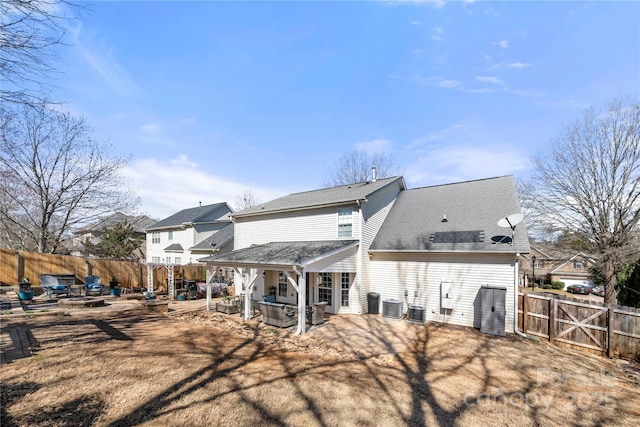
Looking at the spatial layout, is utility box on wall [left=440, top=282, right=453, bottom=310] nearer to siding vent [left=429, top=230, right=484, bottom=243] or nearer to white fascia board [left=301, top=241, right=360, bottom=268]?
siding vent [left=429, top=230, right=484, bottom=243]

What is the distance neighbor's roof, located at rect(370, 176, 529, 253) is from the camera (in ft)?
35.0

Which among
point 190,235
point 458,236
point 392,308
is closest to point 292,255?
point 392,308

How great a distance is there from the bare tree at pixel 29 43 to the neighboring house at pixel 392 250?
25.0 ft

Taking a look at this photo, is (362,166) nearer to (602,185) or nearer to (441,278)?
(602,185)

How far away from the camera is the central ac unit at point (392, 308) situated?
11.6 metres

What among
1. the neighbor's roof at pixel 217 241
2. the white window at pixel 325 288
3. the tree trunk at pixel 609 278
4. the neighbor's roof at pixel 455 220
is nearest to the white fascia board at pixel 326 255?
the neighbor's roof at pixel 455 220

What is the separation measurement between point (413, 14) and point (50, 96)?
40.3ft

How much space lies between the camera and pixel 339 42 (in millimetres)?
13305

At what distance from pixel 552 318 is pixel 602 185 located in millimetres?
12253

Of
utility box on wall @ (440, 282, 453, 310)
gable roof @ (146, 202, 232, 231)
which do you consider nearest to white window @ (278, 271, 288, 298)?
utility box on wall @ (440, 282, 453, 310)

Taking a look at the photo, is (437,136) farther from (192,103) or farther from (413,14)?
(192,103)

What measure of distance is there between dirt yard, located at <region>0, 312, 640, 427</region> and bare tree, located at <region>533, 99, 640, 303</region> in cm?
1130

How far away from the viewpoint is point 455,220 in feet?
40.7

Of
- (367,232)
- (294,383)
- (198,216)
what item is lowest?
(294,383)
